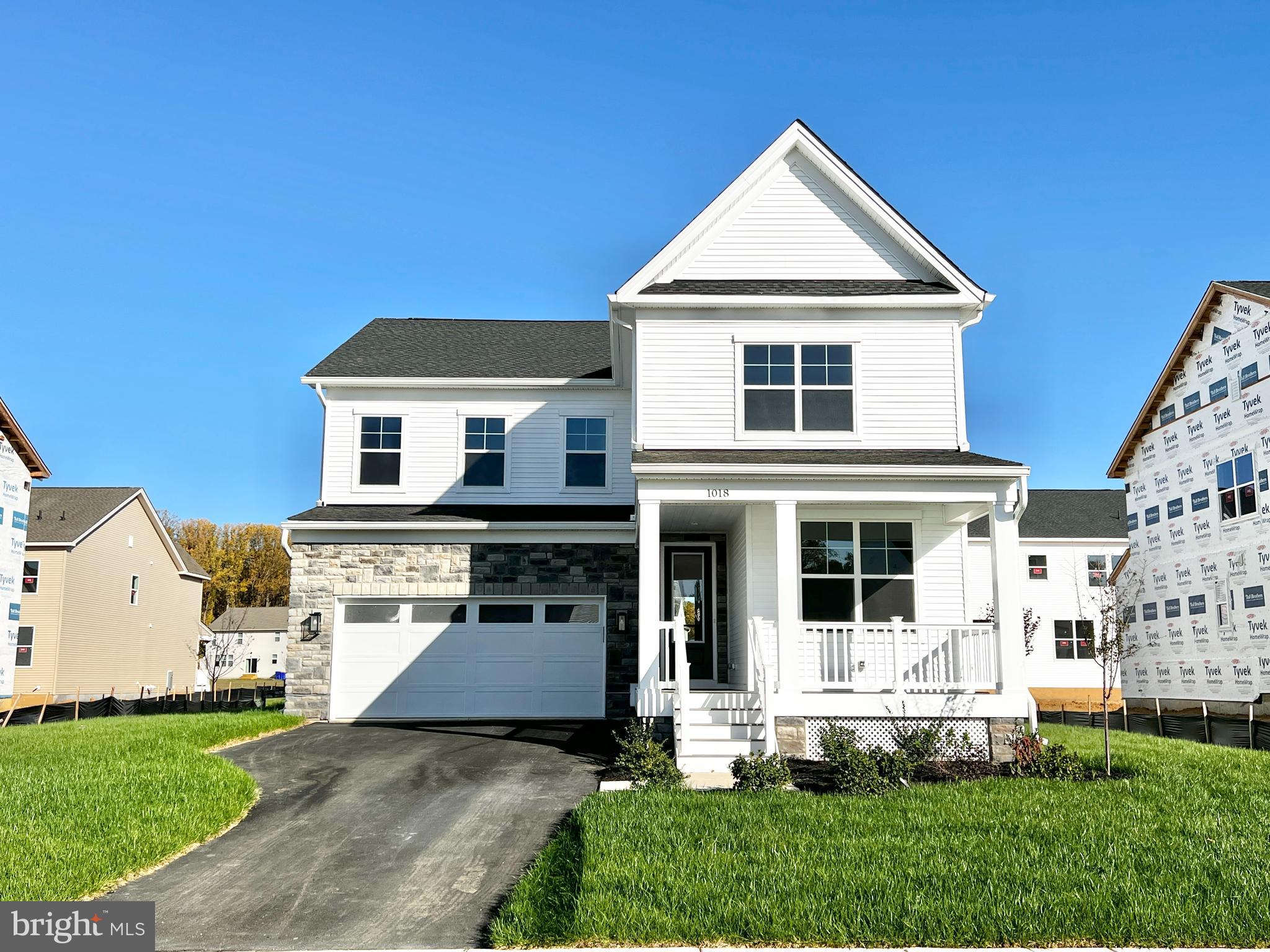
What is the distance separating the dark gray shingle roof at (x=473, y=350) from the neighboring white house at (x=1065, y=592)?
19.5 m

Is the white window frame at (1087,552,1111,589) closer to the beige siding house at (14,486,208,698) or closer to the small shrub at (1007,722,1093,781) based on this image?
the small shrub at (1007,722,1093,781)

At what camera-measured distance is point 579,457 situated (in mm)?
19906

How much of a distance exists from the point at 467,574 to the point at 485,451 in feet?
8.82

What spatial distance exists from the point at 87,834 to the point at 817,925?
250 inches

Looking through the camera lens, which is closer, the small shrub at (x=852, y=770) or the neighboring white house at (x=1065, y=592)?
the small shrub at (x=852, y=770)

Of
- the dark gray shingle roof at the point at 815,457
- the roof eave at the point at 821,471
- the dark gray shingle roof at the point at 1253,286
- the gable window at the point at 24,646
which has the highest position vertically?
the dark gray shingle roof at the point at 1253,286

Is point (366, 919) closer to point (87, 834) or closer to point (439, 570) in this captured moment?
point (87, 834)

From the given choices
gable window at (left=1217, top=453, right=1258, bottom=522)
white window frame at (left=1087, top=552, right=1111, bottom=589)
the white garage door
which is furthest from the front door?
white window frame at (left=1087, top=552, right=1111, bottom=589)

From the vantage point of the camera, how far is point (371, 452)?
65.0 feet

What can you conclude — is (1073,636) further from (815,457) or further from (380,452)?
(380,452)

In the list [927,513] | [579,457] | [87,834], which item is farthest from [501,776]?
[579,457]

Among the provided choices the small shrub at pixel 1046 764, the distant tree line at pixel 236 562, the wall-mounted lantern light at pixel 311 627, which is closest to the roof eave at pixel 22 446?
the wall-mounted lantern light at pixel 311 627

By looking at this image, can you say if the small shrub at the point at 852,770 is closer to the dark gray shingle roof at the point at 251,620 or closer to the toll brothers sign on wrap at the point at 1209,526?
the toll brothers sign on wrap at the point at 1209,526

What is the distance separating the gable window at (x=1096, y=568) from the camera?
3453cm
